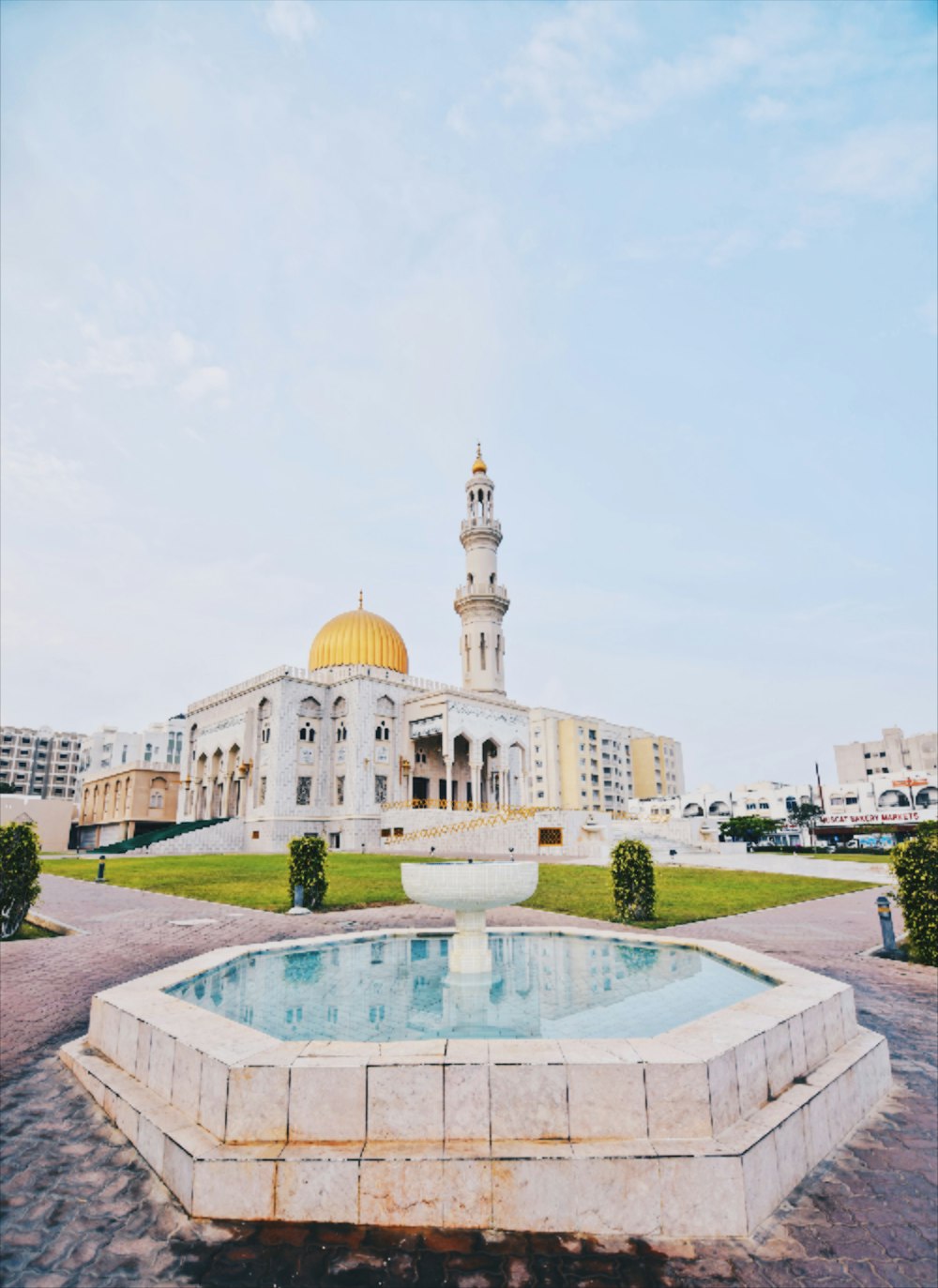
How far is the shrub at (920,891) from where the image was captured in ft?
31.7

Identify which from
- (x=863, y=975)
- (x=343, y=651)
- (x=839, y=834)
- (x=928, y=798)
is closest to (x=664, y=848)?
(x=343, y=651)

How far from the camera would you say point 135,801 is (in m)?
60.3

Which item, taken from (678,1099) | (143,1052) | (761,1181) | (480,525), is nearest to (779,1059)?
(761,1181)

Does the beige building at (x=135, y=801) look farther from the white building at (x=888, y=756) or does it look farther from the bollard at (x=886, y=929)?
the white building at (x=888, y=756)

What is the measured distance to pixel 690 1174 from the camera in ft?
12.0

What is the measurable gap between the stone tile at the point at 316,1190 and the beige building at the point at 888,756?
8954 cm

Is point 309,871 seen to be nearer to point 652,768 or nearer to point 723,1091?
point 723,1091

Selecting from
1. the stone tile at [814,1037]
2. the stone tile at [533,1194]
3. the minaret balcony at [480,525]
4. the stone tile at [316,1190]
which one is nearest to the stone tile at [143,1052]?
the stone tile at [316,1190]

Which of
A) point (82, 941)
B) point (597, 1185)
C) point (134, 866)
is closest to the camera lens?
point (597, 1185)

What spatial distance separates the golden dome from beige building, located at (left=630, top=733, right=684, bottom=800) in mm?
59790

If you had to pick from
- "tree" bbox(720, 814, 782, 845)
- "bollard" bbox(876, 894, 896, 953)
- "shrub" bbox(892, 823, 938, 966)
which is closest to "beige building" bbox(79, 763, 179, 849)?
"tree" bbox(720, 814, 782, 845)

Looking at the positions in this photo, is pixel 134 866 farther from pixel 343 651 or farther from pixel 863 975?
pixel 863 975

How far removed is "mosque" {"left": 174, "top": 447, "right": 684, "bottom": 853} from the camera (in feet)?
139

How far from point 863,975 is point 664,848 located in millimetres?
29186
